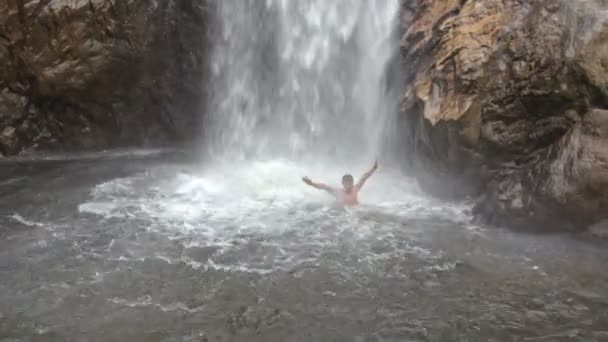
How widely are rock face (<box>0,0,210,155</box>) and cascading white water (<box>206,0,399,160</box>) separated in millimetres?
665

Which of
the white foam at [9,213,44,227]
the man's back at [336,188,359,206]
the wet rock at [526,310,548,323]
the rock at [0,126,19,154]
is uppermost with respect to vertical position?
the rock at [0,126,19,154]

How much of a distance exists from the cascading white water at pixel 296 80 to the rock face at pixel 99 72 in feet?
2.18

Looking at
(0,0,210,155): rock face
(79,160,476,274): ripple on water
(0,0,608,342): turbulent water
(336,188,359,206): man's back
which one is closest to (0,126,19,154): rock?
(0,0,210,155): rock face

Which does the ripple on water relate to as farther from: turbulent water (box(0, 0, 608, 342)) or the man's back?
the man's back

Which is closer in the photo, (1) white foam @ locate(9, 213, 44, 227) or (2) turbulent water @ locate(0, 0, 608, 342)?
(2) turbulent water @ locate(0, 0, 608, 342)

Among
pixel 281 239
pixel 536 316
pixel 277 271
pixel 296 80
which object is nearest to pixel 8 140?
pixel 296 80

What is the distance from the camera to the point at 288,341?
173 inches

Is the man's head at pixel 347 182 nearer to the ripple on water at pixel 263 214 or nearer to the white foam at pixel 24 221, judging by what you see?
the ripple on water at pixel 263 214

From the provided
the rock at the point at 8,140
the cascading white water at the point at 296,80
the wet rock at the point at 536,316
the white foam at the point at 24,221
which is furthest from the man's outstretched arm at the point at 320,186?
the rock at the point at 8,140

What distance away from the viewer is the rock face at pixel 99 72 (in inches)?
408

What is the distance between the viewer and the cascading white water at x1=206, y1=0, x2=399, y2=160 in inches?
420

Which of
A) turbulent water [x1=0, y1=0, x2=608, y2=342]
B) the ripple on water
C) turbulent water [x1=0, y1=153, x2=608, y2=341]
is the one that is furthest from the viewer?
the ripple on water

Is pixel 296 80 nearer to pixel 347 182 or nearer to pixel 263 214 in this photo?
pixel 347 182

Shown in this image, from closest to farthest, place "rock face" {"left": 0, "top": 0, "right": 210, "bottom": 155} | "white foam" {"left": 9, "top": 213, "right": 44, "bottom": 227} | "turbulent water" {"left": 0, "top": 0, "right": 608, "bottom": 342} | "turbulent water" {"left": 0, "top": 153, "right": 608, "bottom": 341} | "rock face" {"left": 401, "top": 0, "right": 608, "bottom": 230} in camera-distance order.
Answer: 1. "turbulent water" {"left": 0, "top": 153, "right": 608, "bottom": 341}
2. "turbulent water" {"left": 0, "top": 0, "right": 608, "bottom": 342}
3. "rock face" {"left": 401, "top": 0, "right": 608, "bottom": 230}
4. "white foam" {"left": 9, "top": 213, "right": 44, "bottom": 227}
5. "rock face" {"left": 0, "top": 0, "right": 210, "bottom": 155}
